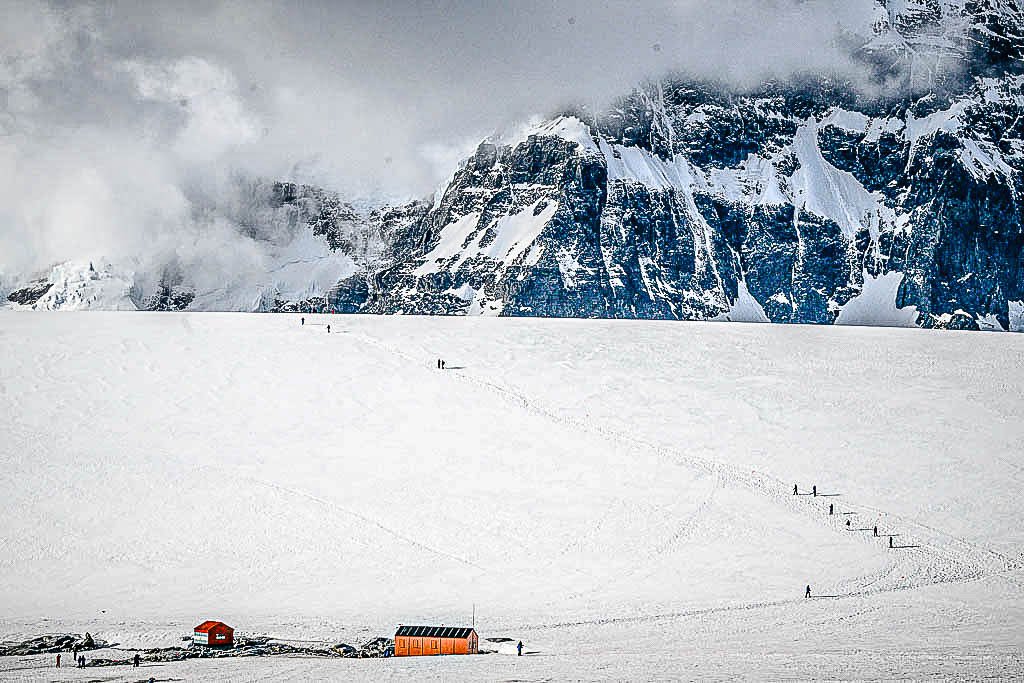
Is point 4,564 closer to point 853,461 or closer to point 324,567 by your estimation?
point 324,567

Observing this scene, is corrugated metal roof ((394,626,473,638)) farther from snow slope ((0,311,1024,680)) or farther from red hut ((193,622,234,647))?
→ red hut ((193,622,234,647))

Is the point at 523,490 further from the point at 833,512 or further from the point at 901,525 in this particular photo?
the point at 901,525

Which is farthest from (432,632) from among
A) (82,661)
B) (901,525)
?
(901,525)

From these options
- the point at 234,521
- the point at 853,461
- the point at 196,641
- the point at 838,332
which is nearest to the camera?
the point at 196,641

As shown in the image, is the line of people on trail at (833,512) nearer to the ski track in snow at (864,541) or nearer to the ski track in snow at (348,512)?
the ski track in snow at (864,541)

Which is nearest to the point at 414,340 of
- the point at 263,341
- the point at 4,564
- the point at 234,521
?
the point at 263,341


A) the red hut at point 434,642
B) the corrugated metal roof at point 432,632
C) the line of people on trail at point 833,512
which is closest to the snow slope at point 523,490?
the line of people on trail at point 833,512
